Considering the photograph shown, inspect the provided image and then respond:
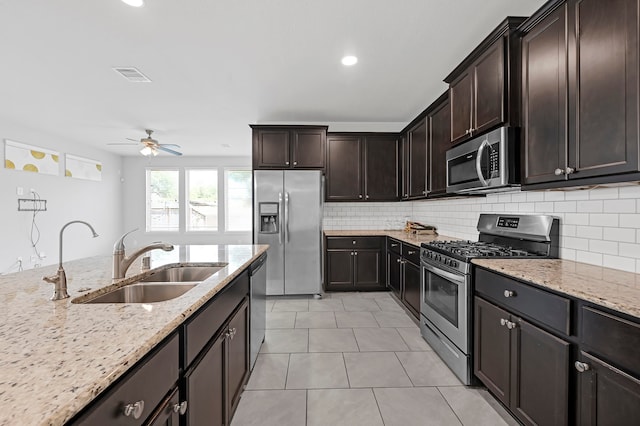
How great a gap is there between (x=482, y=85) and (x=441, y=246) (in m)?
1.32

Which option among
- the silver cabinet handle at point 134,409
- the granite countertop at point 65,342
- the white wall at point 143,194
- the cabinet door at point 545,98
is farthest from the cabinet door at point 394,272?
the white wall at point 143,194

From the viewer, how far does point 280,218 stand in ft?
13.8

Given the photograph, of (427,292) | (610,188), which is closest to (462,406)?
(427,292)

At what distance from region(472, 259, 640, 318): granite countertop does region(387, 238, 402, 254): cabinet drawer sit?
179cm

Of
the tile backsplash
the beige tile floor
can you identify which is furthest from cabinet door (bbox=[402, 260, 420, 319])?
the tile backsplash

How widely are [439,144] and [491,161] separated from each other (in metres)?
1.21

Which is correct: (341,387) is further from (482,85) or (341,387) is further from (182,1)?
(182,1)

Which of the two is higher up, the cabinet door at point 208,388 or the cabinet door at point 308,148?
the cabinet door at point 308,148

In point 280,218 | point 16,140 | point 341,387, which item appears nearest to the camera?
point 341,387

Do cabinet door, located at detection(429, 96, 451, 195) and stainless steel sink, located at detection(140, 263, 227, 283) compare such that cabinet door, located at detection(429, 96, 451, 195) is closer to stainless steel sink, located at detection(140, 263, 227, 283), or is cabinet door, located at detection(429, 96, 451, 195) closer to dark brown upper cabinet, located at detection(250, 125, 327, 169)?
dark brown upper cabinet, located at detection(250, 125, 327, 169)

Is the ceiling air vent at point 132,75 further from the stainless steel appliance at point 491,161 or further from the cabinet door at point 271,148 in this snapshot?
the stainless steel appliance at point 491,161

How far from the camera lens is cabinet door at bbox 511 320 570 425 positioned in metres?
1.34

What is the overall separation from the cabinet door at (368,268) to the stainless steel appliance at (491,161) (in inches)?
79.8

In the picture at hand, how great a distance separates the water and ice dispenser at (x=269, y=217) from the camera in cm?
421
